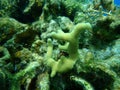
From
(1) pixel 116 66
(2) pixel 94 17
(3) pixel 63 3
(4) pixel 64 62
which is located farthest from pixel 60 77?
(3) pixel 63 3

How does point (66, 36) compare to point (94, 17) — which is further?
point (94, 17)

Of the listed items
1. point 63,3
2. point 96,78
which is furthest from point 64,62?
point 63,3

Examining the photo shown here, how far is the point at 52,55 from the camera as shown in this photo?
13.0 feet

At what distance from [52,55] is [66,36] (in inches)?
28.2

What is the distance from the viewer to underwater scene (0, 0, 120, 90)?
3551mm

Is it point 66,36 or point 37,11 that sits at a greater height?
point 66,36

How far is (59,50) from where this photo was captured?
411 cm

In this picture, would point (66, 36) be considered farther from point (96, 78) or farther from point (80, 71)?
point (96, 78)

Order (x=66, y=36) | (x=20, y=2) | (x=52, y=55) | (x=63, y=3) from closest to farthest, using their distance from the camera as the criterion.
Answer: (x=66, y=36) < (x=52, y=55) < (x=63, y=3) < (x=20, y=2)

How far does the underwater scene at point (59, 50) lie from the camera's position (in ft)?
11.6

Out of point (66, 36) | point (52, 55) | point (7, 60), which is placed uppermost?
point (66, 36)

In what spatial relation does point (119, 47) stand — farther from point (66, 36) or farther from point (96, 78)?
point (66, 36)

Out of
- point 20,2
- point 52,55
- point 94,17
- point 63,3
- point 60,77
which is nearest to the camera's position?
point 60,77

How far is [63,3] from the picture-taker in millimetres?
5836
